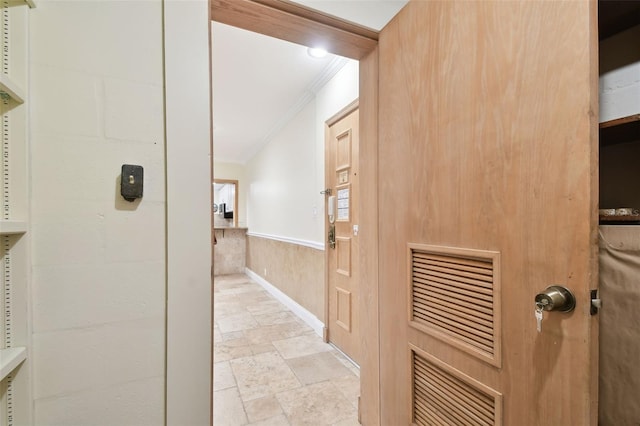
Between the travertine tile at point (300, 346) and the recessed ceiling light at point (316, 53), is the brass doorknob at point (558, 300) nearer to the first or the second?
the travertine tile at point (300, 346)

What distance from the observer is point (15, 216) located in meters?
0.74

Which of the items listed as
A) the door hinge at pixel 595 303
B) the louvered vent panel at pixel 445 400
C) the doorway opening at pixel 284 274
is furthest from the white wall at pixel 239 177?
the door hinge at pixel 595 303

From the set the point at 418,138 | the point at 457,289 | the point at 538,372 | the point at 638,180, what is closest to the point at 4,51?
the point at 418,138

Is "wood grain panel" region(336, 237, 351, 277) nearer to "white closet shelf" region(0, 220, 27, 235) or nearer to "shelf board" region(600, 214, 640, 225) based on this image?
"shelf board" region(600, 214, 640, 225)

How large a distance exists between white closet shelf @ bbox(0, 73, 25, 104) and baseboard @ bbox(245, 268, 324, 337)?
2560mm

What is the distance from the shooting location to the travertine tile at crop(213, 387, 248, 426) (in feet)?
5.15

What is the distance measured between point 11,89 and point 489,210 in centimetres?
137

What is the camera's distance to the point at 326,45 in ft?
4.42

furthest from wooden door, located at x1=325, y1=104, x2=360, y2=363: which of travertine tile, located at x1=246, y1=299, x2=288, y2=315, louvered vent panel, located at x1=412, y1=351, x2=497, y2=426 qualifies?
travertine tile, located at x1=246, y1=299, x2=288, y2=315

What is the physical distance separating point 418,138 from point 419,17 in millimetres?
474

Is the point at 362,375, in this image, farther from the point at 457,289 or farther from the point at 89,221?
the point at 89,221

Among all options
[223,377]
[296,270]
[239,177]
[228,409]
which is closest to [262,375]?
[223,377]

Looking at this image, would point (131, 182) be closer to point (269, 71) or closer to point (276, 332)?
point (269, 71)

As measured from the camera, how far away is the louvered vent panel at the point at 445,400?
0.86m
